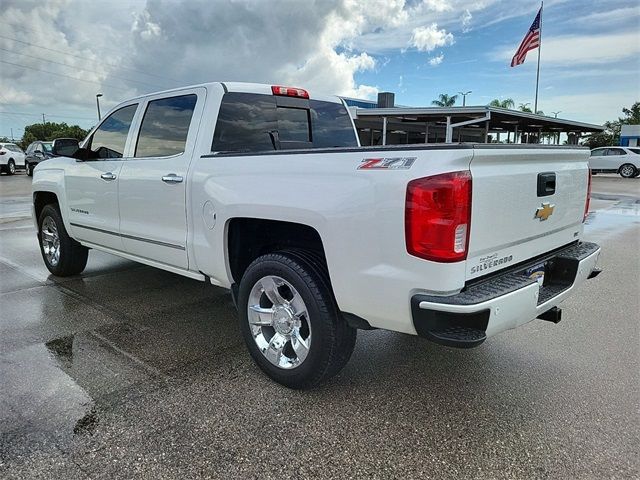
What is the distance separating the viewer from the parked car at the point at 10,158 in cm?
2545

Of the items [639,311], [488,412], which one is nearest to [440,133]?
[639,311]

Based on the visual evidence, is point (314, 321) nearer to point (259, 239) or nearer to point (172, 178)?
point (259, 239)

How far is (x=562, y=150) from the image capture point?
3260 millimetres

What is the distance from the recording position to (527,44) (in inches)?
1137

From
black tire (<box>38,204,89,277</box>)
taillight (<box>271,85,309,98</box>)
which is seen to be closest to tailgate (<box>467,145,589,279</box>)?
taillight (<box>271,85,309,98</box>)

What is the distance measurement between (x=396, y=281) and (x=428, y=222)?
36 cm

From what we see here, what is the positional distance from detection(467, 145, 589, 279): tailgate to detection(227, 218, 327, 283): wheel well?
106 centimetres

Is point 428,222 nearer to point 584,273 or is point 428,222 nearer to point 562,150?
point 562,150

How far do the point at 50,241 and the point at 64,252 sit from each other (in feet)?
1.41

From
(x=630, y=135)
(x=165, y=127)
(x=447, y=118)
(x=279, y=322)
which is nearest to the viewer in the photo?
(x=279, y=322)

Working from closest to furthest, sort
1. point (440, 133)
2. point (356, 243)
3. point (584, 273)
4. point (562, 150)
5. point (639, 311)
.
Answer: point (356, 243)
point (562, 150)
point (584, 273)
point (639, 311)
point (440, 133)

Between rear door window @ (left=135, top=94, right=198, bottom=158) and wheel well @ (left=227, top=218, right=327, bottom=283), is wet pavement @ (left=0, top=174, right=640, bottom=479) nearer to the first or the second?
wheel well @ (left=227, top=218, right=327, bottom=283)

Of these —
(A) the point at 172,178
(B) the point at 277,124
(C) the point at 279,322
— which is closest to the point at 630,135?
(B) the point at 277,124

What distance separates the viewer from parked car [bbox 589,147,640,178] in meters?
28.6
